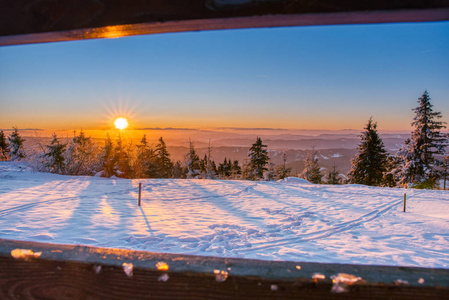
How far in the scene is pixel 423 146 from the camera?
26.3m

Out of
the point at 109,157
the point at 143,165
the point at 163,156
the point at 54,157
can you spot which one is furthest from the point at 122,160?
the point at 163,156

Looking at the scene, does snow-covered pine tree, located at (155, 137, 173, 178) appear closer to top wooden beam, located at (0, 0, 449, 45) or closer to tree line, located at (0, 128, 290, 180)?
tree line, located at (0, 128, 290, 180)

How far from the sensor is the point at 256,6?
2.90ft

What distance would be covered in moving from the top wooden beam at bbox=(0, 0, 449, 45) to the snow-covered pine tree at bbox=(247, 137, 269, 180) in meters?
35.8

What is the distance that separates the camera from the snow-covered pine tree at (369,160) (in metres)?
29.7

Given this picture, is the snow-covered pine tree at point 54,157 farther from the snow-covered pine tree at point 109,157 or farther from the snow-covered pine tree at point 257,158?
the snow-covered pine tree at point 257,158

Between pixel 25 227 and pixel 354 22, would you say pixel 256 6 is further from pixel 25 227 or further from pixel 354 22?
pixel 25 227

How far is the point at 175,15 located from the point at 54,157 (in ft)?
65.2

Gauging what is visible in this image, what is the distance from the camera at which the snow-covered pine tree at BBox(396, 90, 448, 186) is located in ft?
85.4

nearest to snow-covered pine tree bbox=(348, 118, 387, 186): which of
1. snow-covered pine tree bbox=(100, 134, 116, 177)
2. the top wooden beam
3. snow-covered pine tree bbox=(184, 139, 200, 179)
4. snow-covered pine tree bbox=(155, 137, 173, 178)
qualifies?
snow-covered pine tree bbox=(184, 139, 200, 179)

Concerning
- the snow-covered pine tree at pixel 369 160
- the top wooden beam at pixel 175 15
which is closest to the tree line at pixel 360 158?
the snow-covered pine tree at pixel 369 160

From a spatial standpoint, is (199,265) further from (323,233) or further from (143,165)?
A: (143,165)

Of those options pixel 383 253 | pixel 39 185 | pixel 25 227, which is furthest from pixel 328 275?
pixel 39 185

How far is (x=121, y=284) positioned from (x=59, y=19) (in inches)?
38.7
